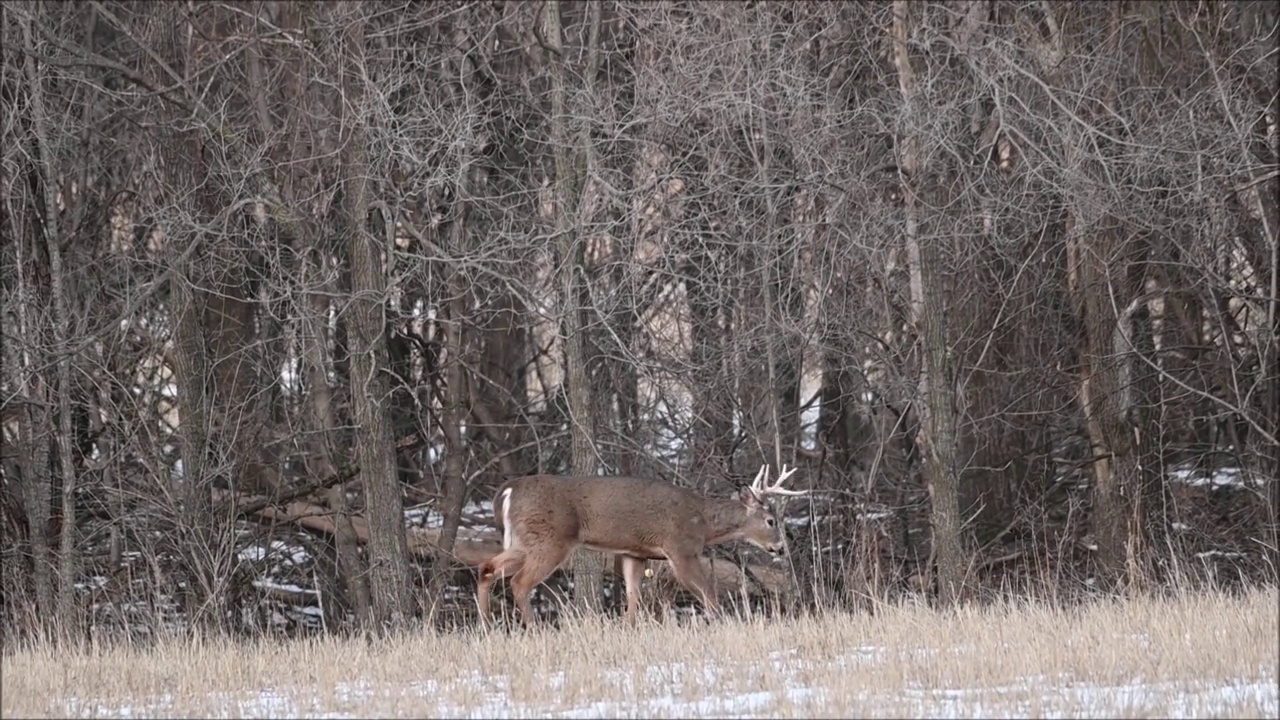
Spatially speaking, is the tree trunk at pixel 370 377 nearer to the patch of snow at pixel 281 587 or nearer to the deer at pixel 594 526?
the patch of snow at pixel 281 587

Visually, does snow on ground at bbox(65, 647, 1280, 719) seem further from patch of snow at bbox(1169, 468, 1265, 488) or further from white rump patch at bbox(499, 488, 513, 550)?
patch of snow at bbox(1169, 468, 1265, 488)

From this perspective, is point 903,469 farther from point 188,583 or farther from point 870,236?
point 188,583

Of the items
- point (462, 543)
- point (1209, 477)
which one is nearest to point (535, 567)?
point (462, 543)

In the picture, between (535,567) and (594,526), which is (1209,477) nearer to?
(594,526)

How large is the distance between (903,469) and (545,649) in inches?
371

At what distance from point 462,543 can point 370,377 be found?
2.91 metres

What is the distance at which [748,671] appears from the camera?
8.30 m

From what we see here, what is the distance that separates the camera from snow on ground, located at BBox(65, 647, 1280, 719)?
7.02 m

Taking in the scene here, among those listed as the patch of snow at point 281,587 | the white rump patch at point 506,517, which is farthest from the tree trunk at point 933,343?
the patch of snow at point 281,587

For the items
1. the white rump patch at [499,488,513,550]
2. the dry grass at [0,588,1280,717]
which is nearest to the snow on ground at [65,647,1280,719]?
the dry grass at [0,588,1280,717]

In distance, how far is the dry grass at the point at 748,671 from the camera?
733 centimetres

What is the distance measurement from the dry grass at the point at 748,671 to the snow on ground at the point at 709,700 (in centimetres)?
1

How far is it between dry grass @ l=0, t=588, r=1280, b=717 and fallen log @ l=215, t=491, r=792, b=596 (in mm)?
5979

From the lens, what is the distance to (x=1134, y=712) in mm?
6754
